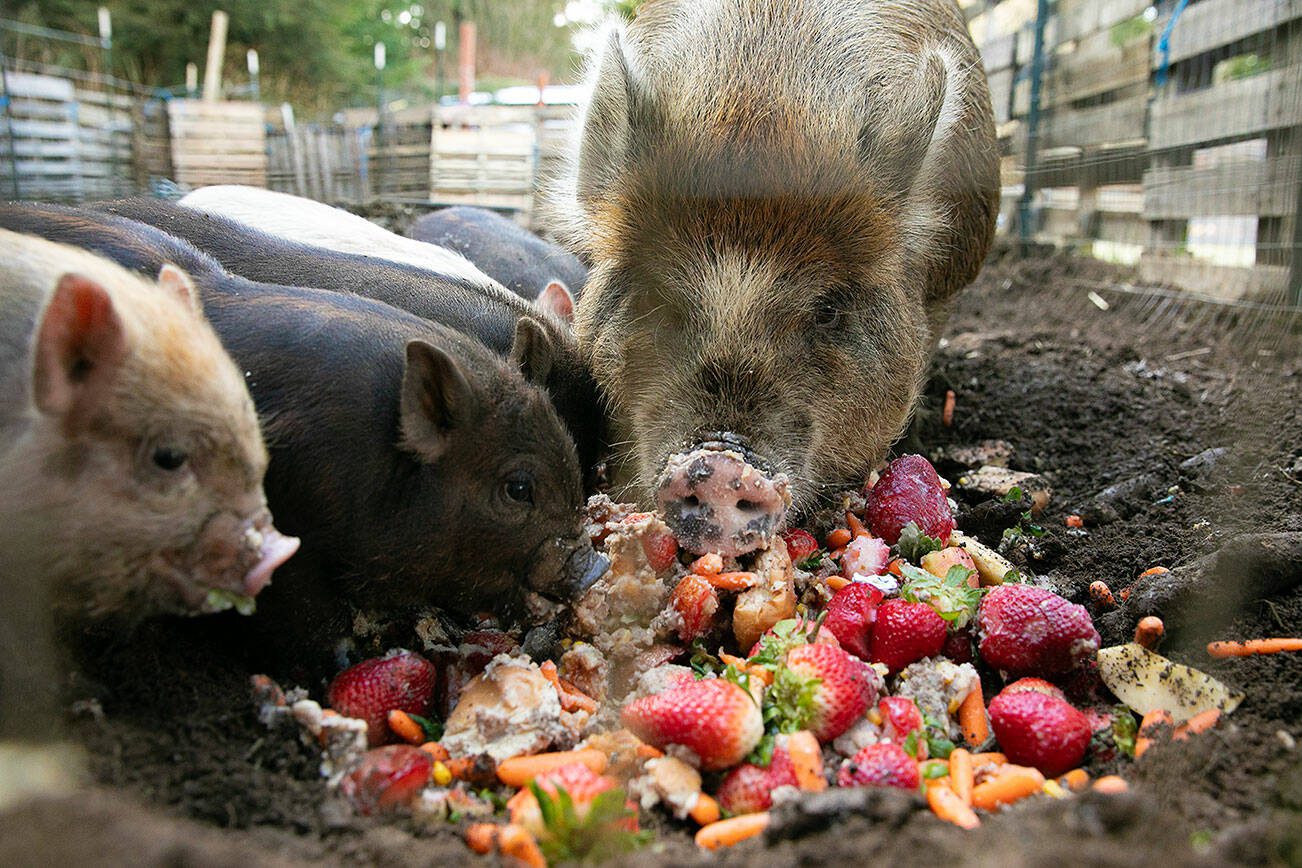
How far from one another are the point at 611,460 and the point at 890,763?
1.79 m

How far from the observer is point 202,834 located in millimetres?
1464

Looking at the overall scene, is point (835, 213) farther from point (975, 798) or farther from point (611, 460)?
point (975, 798)

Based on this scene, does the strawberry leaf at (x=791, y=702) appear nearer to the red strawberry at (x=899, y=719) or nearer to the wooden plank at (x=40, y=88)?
the red strawberry at (x=899, y=719)

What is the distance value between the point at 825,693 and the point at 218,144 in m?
11.7

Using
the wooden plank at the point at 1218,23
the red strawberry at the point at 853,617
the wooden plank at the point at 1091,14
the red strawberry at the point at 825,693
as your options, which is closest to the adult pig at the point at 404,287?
the red strawberry at the point at 853,617

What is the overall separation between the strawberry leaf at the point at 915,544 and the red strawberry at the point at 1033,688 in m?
0.64

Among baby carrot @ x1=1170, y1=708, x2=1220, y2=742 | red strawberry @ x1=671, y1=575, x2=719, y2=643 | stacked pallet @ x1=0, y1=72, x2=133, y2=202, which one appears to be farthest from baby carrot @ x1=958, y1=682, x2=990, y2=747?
stacked pallet @ x1=0, y1=72, x2=133, y2=202

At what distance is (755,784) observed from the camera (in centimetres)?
196

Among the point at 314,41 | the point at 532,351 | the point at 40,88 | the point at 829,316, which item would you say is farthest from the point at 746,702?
the point at 314,41

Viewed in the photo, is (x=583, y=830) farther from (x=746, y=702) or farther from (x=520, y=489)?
(x=520, y=489)

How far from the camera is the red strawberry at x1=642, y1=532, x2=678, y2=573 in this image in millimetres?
2781

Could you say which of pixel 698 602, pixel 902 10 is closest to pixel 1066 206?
pixel 902 10

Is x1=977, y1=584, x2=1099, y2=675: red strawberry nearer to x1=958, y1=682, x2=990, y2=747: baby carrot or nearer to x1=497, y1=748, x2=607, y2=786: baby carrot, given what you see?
x1=958, y1=682, x2=990, y2=747: baby carrot

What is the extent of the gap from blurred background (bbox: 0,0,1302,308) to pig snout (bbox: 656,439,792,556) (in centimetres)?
161
